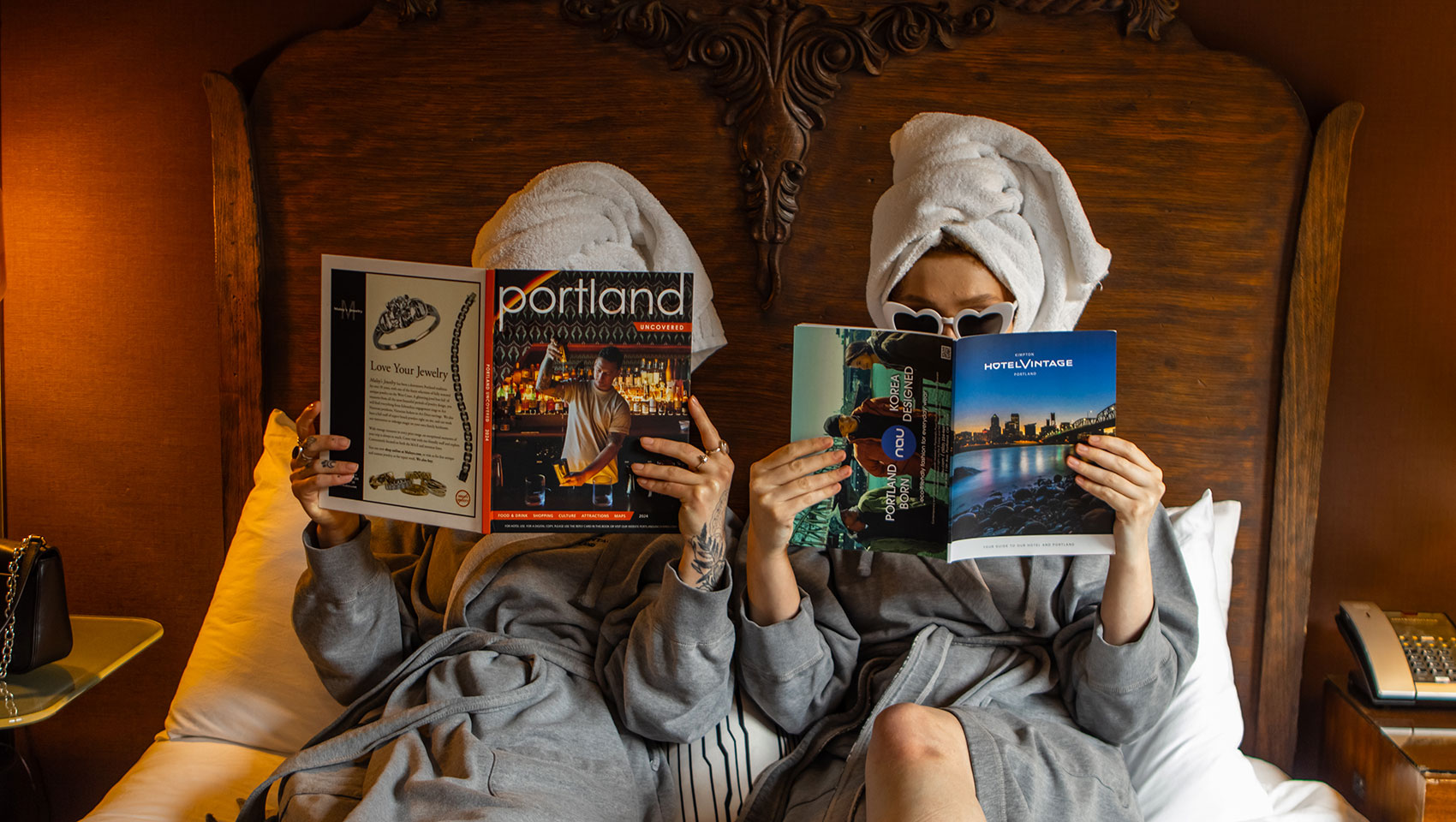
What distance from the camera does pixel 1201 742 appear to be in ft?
4.71

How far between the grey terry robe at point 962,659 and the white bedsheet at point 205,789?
1.26 feet

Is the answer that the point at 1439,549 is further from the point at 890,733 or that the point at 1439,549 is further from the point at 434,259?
the point at 434,259

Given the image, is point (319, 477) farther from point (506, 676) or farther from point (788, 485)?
point (788, 485)

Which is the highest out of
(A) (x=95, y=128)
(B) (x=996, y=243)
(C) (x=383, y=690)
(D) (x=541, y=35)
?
(D) (x=541, y=35)

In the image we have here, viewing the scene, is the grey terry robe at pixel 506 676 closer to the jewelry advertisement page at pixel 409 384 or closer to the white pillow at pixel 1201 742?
the jewelry advertisement page at pixel 409 384

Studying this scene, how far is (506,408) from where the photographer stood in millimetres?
1271

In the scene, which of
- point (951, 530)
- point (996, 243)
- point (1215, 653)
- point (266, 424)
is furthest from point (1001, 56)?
point (266, 424)

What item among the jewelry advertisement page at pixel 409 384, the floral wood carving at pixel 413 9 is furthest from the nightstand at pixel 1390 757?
the floral wood carving at pixel 413 9

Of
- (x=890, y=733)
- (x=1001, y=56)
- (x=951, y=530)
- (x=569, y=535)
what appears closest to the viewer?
(x=890, y=733)

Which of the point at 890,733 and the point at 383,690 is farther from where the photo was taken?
the point at 383,690

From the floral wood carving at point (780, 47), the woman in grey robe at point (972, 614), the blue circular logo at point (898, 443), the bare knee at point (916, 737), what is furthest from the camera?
the floral wood carving at point (780, 47)

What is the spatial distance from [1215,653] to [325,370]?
1.49 m

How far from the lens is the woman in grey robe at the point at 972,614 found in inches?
45.9

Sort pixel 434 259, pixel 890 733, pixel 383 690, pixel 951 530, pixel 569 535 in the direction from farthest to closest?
pixel 434 259
pixel 569 535
pixel 383 690
pixel 951 530
pixel 890 733
